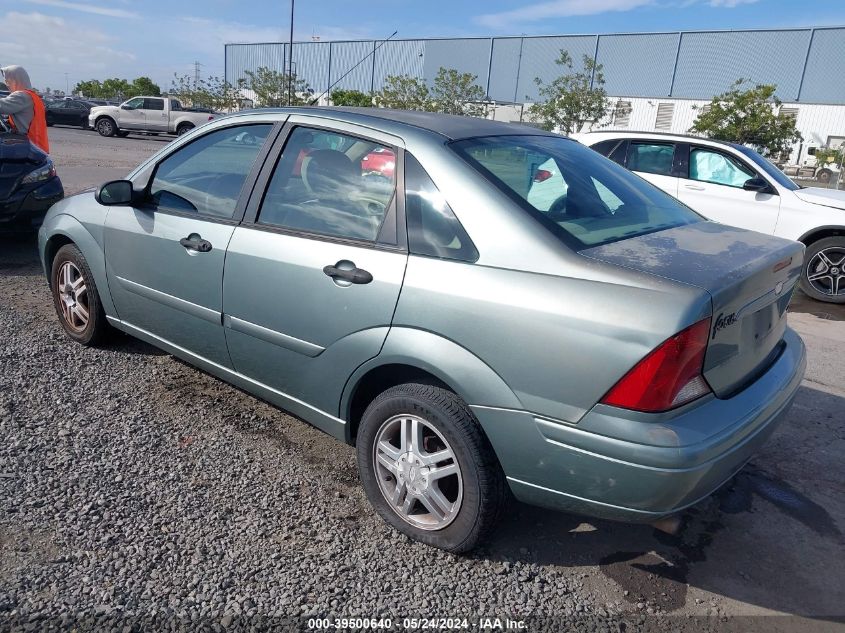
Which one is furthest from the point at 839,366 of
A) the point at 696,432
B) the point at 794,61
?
the point at 794,61

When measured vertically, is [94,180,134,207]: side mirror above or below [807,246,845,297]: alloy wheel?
above

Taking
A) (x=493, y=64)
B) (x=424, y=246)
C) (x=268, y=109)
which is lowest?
(x=424, y=246)

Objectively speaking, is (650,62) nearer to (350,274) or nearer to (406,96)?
(406,96)

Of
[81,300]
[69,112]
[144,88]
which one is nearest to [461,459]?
[81,300]

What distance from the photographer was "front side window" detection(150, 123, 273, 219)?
341 cm

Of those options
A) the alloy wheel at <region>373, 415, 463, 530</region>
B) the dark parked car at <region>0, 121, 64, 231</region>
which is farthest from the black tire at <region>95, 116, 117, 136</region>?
the alloy wheel at <region>373, 415, 463, 530</region>

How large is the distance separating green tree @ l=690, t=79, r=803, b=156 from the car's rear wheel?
24.4 metres

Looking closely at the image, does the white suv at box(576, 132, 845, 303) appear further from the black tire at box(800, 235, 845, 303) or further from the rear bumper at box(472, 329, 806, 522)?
the rear bumper at box(472, 329, 806, 522)

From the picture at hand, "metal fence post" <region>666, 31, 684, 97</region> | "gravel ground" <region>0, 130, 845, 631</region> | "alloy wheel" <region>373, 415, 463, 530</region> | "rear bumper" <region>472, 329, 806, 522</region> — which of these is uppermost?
"metal fence post" <region>666, 31, 684, 97</region>

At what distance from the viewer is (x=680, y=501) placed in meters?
2.22

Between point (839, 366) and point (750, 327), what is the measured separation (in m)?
3.44

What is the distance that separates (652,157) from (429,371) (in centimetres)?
716

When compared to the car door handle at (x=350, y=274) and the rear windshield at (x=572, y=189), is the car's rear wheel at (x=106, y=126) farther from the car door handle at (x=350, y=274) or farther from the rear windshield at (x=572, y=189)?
the car door handle at (x=350, y=274)

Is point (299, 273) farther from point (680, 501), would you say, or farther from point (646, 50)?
point (646, 50)
